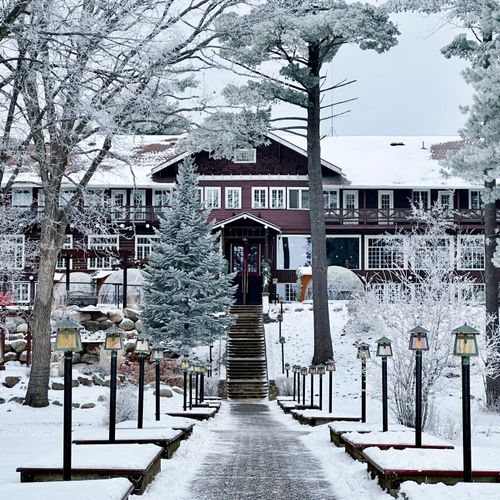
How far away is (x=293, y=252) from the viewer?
43344 mm

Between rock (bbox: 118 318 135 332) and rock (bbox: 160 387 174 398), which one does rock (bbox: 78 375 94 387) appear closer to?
rock (bbox: 160 387 174 398)

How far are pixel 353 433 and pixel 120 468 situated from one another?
4291 mm

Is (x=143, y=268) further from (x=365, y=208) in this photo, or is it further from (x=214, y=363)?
(x=365, y=208)

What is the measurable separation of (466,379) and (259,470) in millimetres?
3059

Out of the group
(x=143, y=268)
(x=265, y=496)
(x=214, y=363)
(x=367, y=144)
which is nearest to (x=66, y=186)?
(x=143, y=268)

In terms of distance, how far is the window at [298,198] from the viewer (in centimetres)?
4359

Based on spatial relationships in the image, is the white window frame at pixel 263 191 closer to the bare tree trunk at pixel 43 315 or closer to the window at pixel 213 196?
the window at pixel 213 196

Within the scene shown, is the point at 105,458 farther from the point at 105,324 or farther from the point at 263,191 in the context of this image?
the point at 263,191

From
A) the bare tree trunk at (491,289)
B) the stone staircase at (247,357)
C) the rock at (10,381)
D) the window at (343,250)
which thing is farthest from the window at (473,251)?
the rock at (10,381)

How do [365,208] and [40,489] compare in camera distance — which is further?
[365,208]

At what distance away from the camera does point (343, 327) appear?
3353 centimetres

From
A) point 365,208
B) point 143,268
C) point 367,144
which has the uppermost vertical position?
point 367,144

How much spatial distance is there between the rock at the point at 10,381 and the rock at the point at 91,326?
6.83m

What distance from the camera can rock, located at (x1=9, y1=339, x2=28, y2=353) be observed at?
25891 millimetres
